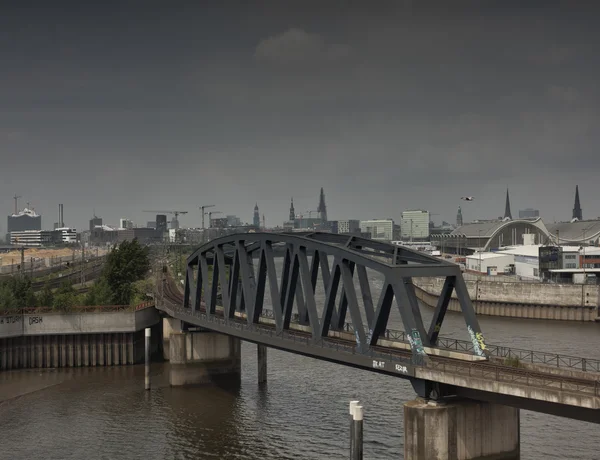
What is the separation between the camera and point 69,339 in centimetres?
8075

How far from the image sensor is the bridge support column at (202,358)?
69750 mm

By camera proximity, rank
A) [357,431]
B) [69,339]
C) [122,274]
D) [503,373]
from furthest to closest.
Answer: [122,274]
[69,339]
[503,373]
[357,431]

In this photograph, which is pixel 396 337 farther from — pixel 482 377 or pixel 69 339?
pixel 69 339

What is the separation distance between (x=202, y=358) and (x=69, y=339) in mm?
19359

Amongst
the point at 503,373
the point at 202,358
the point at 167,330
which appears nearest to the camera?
the point at 503,373

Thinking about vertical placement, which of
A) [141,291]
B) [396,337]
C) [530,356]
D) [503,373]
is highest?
Answer: [141,291]

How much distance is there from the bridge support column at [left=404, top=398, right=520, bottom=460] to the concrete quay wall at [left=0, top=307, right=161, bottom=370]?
163ft

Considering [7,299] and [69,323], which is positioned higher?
[7,299]

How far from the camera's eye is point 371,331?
44.5 meters

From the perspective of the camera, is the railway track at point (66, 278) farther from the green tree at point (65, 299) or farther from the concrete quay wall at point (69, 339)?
the concrete quay wall at point (69, 339)

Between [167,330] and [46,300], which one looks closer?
[167,330]

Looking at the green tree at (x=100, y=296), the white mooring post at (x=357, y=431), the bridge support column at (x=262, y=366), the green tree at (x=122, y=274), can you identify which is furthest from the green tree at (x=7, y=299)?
the white mooring post at (x=357, y=431)

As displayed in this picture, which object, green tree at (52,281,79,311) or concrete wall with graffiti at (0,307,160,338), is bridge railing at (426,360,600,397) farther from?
green tree at (52,281,79,311)

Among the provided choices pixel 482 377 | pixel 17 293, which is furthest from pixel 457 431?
pixel 17 293
